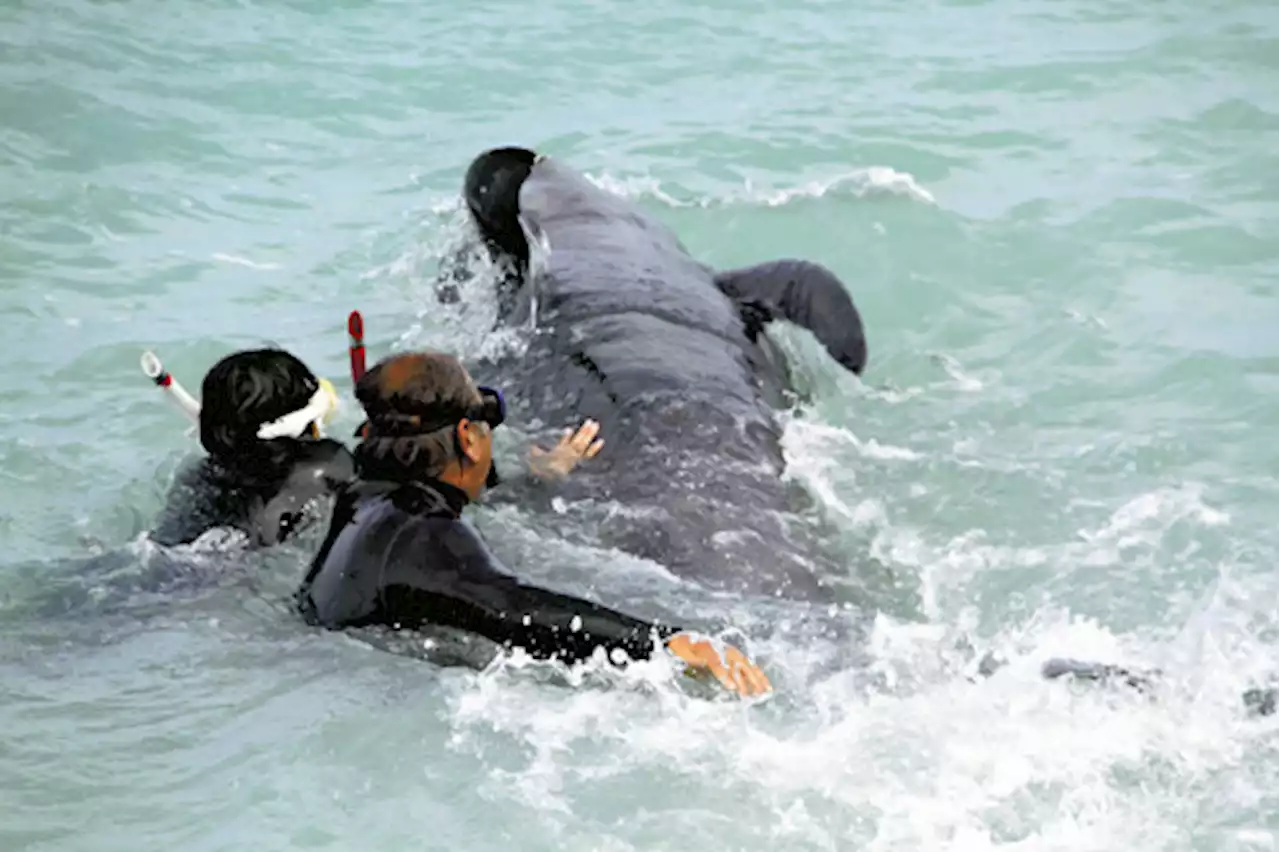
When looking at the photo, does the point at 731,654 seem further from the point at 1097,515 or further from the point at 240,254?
the point at 240,254

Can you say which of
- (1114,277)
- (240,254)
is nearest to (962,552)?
(1114,277)

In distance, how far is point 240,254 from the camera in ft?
31.8

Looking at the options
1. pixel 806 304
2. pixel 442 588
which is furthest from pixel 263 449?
pixel 806 304

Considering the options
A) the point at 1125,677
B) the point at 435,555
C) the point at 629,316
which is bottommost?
the point at 1125,677

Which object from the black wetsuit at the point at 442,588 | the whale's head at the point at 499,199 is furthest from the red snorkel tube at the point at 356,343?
the whale's head at the point at 499,199

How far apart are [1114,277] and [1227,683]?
14.1 ft

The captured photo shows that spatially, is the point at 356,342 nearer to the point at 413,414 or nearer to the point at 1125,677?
the point at 413,414

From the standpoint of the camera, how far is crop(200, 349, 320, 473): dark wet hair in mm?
5801

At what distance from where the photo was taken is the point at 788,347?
753 centimetres

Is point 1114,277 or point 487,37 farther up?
point 487,37

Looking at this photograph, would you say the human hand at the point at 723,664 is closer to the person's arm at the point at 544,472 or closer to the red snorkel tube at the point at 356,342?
the person's arm at the point at 544,472

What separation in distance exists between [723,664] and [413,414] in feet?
3.65

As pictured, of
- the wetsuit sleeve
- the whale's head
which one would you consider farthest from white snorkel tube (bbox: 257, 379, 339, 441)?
the whale's head

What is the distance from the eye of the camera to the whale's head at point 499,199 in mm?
7707
